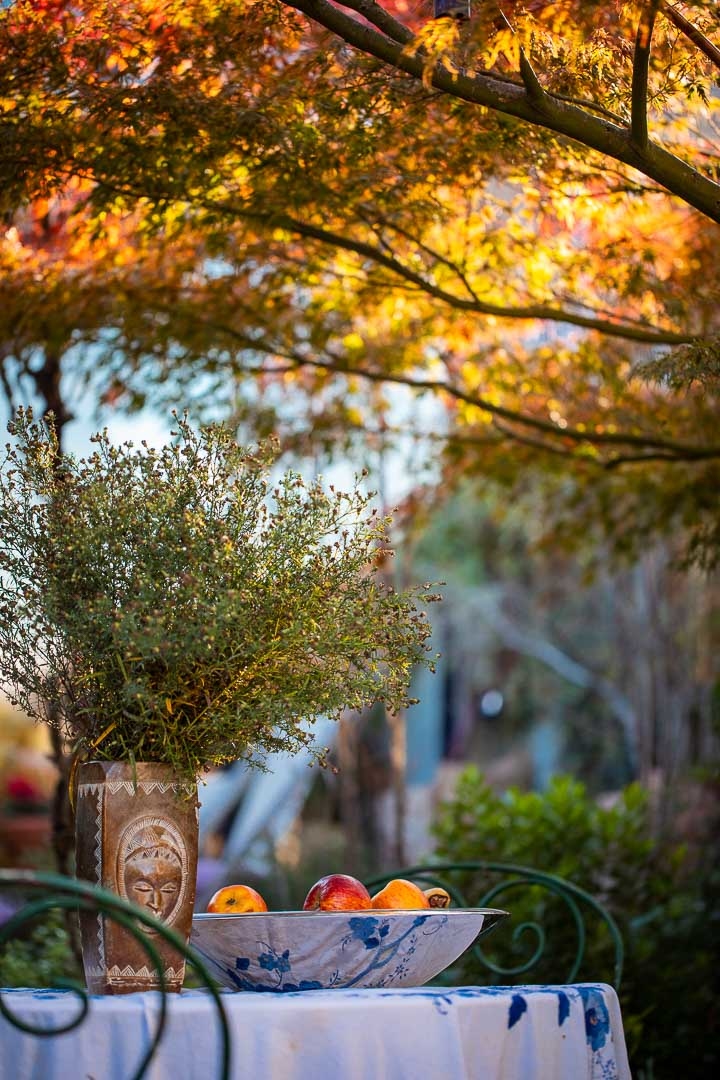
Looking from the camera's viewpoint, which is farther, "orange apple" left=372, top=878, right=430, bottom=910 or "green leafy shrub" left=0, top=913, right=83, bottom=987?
"green leafy shrub" left=0, top=913, right=83, bottom=987

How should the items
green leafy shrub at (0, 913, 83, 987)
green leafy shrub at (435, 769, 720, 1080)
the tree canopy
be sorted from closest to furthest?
the tree canopy, green leafy shrub at (0, 913, 83, 987), green leafy shrub at (435, 769, 720, 1080)

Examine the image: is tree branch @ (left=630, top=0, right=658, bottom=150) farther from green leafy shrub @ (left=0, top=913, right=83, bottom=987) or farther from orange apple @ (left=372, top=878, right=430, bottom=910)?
green leafy shrub @ (left=0, top=913, right=83, bottom=987)

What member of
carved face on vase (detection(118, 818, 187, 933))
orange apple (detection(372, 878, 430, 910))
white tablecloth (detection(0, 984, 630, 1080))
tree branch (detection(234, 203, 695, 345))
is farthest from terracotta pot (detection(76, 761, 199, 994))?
tree branch (detection(234, 203, 695, 345))

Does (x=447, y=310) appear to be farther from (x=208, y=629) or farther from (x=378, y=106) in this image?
(x=208, y=629)

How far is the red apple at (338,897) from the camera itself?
2.18 m

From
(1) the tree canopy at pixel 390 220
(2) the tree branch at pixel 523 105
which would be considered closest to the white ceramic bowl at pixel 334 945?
(1) the tree canopy at pixel 390 220

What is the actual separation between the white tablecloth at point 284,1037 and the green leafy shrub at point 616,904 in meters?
2.98

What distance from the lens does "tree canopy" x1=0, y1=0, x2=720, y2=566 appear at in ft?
9.15

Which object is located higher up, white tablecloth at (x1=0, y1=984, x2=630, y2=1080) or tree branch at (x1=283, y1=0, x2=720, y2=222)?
tree branch at (x1=283, y1=0, x2=720, y2=222)

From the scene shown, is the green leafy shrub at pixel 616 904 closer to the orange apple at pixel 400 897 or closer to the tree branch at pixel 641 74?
the orange apple at pixel 400 897

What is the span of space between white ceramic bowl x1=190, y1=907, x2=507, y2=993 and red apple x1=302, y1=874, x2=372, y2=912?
11cm

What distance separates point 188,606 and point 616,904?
4.03m

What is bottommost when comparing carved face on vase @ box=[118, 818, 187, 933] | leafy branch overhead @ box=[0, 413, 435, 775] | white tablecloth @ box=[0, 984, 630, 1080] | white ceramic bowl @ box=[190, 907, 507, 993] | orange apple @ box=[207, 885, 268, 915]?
white tablecloth @ box=[0, 984, 630, 1080]

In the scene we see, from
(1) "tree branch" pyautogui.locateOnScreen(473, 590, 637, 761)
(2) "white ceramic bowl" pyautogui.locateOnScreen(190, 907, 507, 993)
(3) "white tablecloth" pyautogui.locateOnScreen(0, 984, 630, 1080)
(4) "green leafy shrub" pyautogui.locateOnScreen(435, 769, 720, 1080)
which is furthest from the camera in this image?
(1) "tree branch" pyautogui.locateOnScreen(473, 590, 637, 761)
